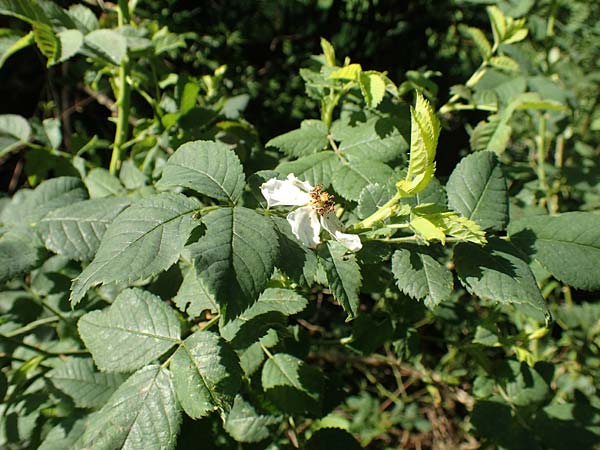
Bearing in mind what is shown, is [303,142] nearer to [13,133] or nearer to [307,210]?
[307,210]

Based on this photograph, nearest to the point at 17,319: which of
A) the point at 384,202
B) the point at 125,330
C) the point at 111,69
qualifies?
the point at 125,330

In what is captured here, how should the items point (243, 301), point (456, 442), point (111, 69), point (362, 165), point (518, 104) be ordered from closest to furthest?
point (243, 301) < point (362, 165) < point (518, 104) < point (111, 69) < point (456, 442)

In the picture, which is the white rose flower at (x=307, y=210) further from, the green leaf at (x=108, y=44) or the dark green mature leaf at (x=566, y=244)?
the green leaf at (x=108, y=44)

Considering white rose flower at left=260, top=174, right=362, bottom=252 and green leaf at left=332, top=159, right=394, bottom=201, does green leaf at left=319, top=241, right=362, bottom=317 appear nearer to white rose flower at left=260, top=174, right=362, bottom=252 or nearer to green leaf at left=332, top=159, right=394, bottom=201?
white rose flower at left=260, top=174, right=362, bottom=252

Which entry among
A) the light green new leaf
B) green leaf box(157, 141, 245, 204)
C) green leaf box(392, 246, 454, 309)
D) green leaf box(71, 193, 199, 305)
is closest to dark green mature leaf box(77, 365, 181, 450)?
green leaf box(71, 193, 199, 305)

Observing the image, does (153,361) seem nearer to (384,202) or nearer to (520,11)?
(384,202)

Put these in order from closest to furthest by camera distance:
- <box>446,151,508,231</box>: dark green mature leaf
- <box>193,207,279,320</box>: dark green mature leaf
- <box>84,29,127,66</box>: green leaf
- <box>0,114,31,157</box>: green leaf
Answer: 1. <box>193,207,279,320</box>: dark green mature leaf
2. <box>446,151,508,231</box>: dark green mature leaf
3. <box>84,29,127,66</box>: green leaf
4. <box>0,114,31,157</box>: green leaf
